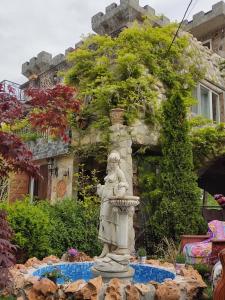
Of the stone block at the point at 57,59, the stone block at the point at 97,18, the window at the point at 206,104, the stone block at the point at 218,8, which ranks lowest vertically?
the window at the point at 206,104

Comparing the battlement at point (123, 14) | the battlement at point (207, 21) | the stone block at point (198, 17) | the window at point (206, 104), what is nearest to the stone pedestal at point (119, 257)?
the window at point (206, 104)

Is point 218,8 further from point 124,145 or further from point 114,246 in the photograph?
point 114,246

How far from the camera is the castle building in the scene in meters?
9.65

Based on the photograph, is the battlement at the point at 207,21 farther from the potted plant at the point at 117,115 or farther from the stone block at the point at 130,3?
the potted plant at the point at 117,115

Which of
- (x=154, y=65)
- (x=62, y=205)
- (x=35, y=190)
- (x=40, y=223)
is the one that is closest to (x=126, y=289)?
(x=40, y=223)

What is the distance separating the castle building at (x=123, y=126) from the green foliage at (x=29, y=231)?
5.00ft

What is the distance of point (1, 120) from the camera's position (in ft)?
10.2

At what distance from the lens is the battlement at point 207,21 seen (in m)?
15.8

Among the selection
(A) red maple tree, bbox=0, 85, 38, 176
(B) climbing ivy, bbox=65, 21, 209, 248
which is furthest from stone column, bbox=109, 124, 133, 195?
(A) red maple tree, bbox=0, 85, 38, 176

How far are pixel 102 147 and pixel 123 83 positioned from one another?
1731mm

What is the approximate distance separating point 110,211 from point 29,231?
2.11 metres

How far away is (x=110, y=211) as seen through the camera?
219 inches

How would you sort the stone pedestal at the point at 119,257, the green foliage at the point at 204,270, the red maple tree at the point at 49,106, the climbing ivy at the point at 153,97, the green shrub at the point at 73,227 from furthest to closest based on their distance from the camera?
the climbing ivy at the point at 153,97, the green shrub at the point at 73,227, the green foliage at the point at 204,270, the stone pedestal at the point at 119,257, the red maple tree at the point at 49,106

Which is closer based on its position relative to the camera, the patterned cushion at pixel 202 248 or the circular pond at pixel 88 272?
the circular pond at pixel 88 272
